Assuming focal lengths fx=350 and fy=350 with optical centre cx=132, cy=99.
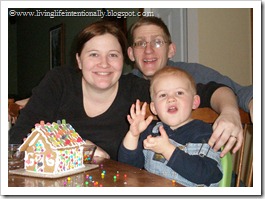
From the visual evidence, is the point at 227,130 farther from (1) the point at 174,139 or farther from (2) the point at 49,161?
(2) the point at 49,161

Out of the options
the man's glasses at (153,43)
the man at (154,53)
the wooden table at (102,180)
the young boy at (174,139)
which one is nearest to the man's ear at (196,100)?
the young boy at (174,139)

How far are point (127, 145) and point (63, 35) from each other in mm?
3253

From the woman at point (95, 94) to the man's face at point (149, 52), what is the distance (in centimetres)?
18

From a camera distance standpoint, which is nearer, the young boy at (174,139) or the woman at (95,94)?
the young boy at (174,139)

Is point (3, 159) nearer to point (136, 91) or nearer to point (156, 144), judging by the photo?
point (156, 144)

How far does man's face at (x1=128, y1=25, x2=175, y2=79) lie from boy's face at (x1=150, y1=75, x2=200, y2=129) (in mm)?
467

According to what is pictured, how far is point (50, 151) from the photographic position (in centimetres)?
87

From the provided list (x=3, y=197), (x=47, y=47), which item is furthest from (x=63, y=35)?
(x=3, y=197)

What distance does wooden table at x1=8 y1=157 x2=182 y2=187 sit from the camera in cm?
75

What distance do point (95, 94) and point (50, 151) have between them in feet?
1.93

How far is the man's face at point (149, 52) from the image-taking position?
1621mm

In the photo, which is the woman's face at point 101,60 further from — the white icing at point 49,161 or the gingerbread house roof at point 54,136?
Result: the white icing at point 49,161

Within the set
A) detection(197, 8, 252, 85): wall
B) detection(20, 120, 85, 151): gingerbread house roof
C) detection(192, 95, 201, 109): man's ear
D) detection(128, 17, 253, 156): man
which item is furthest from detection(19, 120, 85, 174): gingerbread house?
detection(197, 8, 252, 85): wall

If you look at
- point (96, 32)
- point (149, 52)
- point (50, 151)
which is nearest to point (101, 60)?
point (96, 32)
